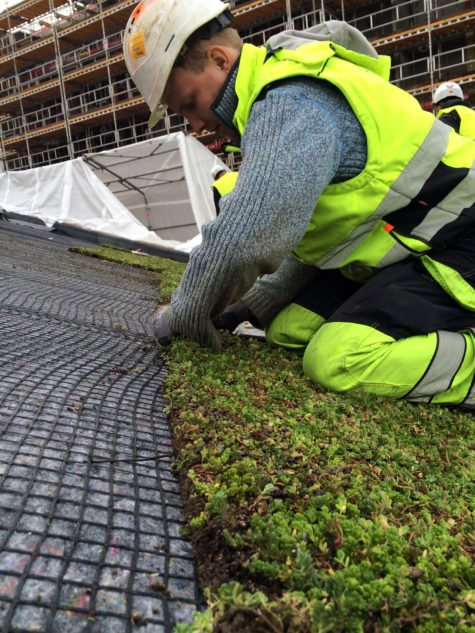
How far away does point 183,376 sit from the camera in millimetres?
1537

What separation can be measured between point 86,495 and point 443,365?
1.14 m

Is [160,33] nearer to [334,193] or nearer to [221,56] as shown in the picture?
[221,56]

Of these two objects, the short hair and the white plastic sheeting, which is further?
the white plastic sheeting

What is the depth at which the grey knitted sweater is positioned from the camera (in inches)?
51.1

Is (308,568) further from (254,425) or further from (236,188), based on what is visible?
(236,188)

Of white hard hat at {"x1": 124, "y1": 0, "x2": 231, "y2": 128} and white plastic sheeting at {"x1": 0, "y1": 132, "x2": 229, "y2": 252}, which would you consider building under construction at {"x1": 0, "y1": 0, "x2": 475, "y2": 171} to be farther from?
Answer: white hard hat at {"x1": 124, "y1": 0, "x2": 231, "y2": 128}

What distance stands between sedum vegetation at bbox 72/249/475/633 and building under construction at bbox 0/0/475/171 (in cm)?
1468

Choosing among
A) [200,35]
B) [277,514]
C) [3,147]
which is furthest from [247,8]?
[277,514]

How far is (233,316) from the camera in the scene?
2.25 m

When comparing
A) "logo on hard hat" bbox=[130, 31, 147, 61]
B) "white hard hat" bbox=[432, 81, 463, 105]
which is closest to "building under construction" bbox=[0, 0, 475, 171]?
"white hard hat" bbox=[432, 81, 463, 105]

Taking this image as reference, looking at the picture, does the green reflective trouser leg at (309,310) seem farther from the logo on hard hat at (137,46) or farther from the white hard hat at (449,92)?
→ the white hard hat at (449,92)

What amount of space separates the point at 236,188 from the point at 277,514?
90 centimetres

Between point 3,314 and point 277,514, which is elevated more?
point 3,314

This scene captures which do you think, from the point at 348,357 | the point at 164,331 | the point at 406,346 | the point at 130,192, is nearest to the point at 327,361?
the point at 348,357
